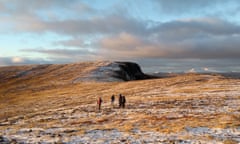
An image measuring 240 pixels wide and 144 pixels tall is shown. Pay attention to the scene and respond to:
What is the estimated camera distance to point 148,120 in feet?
119

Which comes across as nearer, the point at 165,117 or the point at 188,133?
the point at 188,133

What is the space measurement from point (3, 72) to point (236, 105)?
156762 mm

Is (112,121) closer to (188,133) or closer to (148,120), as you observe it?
(148,120)

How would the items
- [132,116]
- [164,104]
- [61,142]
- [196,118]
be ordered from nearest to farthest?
[61,142] < [196,118] < [132,116] < [164,104]

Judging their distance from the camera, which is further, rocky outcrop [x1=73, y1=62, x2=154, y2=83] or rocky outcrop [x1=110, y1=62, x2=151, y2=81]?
rocky outcrop [x1=110, y1=62, x2=151, y2=81]

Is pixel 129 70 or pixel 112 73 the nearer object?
pixel 112 73

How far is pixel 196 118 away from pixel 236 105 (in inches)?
413

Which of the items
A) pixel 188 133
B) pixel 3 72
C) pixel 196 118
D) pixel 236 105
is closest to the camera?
pixel 188 133

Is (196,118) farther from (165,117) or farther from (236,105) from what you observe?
(236,105)

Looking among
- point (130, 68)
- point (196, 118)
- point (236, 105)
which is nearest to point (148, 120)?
point (196, 118)

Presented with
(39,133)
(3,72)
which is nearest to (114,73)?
(3,72)

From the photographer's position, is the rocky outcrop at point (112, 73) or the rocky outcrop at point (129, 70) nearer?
the rocky outcrop at point (112, 73)

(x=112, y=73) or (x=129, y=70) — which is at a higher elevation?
(x=129, y=70)

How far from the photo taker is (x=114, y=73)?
13150 centimetres
